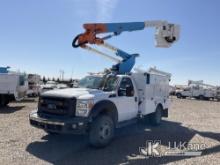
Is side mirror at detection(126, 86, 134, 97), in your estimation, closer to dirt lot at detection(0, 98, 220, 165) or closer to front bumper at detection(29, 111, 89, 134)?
dirt lot at detection(0, 98, 220, 165)

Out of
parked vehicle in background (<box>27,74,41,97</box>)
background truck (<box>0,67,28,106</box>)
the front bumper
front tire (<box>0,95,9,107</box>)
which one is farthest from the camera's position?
parked vehicle in background (<box>27,74,41,97</box>)

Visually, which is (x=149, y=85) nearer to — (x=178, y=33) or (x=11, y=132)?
(x=178, y=33)

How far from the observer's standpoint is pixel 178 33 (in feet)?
38.0

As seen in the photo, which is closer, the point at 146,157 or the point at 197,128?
the point at 146,157

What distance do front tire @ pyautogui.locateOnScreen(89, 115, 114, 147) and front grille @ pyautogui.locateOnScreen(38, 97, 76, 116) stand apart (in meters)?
0.75

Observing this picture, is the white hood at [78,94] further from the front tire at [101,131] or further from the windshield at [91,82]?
the windshield at [91,82]

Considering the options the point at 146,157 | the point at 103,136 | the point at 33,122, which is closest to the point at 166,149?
the point at 146,157

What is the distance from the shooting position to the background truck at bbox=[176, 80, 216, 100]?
42062 mm

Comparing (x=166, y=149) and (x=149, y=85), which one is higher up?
(x=149, y=85)

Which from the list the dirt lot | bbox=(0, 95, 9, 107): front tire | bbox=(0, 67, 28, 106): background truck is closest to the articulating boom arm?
the dirt lot

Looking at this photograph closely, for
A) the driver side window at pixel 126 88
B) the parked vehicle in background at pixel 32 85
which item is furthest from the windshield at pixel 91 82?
the parked vehicle in background at pixel 32 85

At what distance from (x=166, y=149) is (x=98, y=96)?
2.56 metres

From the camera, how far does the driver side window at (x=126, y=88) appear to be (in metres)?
9.30

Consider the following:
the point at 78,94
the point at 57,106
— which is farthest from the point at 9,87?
the point at 78,94
